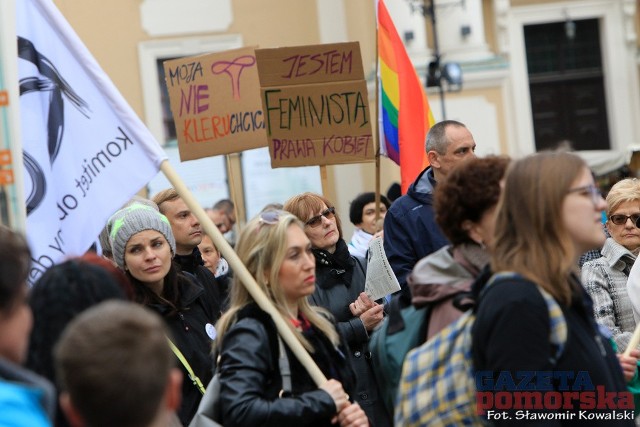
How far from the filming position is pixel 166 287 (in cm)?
548

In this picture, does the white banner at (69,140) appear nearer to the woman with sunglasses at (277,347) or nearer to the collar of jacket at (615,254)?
the woman with sunglasses at (277,347)

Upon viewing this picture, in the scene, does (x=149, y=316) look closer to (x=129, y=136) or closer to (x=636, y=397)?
(x=129, y=136)

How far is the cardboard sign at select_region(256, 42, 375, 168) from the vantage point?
23.4ft

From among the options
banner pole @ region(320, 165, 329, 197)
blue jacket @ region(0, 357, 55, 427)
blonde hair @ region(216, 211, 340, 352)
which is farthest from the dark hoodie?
banner pole @ region(320, 165, 329, 197)

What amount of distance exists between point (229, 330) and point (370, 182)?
16435mm

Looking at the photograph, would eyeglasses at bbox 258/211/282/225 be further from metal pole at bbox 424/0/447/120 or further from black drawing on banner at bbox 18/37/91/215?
metal pole at bbox 424/0/447/120

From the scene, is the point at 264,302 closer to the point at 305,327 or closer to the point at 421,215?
the point at 305,327

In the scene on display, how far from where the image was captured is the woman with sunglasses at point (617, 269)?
5.97 meters

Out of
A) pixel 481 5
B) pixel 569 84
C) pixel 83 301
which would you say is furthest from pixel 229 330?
pixel 569 84

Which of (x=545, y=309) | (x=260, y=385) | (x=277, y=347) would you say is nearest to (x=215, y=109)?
(x=277, y=347)

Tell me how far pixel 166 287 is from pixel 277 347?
142cm

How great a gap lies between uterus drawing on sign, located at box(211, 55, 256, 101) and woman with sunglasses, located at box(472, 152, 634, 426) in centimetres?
465

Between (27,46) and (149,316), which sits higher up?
(27,46)

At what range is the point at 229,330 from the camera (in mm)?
4188
